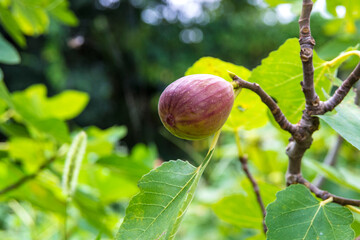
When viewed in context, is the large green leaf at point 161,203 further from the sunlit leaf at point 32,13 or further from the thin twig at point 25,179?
the sunlit leaf at point 32,13

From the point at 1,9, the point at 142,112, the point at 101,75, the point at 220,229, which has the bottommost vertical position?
the point at 142,112

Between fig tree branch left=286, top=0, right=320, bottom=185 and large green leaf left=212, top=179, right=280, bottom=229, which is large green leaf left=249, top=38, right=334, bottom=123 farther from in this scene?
large green leaf left=212, top=179, right=280, bottom=229

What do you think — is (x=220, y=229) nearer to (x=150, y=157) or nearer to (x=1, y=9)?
(x=150, y=157)

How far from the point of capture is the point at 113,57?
888 centimetres

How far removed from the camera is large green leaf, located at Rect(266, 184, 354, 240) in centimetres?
32

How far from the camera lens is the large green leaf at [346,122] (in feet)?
1.06

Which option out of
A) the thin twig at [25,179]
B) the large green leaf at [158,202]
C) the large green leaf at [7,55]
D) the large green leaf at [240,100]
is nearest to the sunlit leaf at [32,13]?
the large green leaf at [7,55]

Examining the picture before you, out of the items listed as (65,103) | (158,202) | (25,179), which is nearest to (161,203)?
(158,202)

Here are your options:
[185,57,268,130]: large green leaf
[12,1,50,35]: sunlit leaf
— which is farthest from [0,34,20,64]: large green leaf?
[185,57,268,130]: large green leaf

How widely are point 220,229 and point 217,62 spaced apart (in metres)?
1.07

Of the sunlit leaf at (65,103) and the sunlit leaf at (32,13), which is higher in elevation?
the sunlit leaf at (32,13)

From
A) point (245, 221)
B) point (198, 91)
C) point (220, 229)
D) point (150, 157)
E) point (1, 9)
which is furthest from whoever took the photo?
point (220, 229)

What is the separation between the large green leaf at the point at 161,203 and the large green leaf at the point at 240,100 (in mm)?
134

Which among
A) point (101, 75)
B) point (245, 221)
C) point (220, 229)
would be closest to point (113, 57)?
→ point (101, 75)
